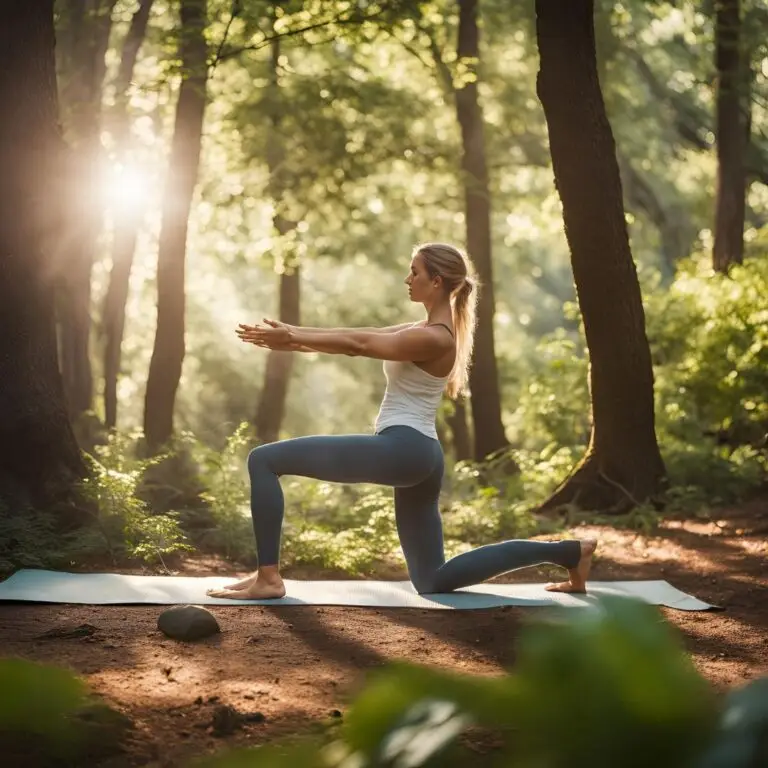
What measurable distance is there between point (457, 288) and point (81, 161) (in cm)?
991

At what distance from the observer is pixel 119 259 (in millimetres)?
17359

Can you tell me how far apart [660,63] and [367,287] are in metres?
13.9

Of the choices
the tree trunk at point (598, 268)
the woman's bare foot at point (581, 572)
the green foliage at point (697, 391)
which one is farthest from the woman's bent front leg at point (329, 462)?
the green foliage at point (697, 391)

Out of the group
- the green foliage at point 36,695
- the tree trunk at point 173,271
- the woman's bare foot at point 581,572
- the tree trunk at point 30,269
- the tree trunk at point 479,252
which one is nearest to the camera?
the green foliage at point 36,695

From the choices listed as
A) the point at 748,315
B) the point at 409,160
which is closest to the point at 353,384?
the point at 409,160

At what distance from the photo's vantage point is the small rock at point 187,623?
203 inches

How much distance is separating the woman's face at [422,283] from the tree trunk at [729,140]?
11.0 meters

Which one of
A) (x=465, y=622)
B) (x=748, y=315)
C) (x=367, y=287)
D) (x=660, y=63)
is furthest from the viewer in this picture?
(x=367, y=287)

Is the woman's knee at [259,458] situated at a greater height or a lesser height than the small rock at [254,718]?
greater

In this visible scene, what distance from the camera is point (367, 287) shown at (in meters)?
38.5

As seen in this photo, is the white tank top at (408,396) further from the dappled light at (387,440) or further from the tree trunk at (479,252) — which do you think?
the tree trunk at (479,252)

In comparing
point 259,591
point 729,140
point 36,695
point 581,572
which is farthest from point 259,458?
Answer: point 729,140

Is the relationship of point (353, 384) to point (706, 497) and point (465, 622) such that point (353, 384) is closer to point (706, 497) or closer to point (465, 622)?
point (706, 497)

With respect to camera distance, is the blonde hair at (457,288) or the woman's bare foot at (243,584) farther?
the woman's bare foot at (243,584)
